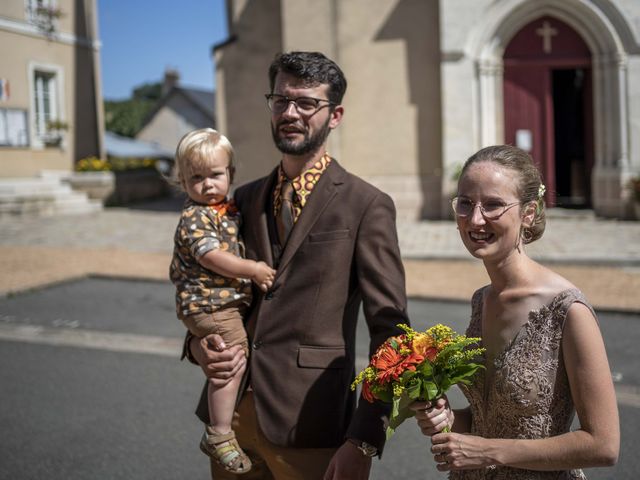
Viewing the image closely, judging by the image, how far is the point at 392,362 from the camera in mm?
1926

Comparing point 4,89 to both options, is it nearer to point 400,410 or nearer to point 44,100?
point 44,100

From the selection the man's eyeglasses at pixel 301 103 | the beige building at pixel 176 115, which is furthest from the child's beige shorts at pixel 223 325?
the beige building at pixel 176 115

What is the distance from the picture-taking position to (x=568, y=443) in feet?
6.06

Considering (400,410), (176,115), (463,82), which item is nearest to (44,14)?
(463,82)

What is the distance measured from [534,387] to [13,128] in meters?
21.1

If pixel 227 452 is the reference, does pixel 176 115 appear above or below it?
above

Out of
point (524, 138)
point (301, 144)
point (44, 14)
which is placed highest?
point (44, 14)

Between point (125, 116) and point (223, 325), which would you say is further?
point (125, 116)

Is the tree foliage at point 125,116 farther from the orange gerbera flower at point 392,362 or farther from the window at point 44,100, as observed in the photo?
the orange gerbera flower at point 392,362

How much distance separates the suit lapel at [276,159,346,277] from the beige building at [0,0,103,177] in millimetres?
19874

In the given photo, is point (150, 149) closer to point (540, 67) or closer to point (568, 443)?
point (540, 67)

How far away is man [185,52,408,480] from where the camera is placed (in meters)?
2.49

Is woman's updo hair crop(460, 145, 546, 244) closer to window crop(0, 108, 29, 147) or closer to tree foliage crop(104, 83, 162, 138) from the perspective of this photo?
window crop(0, 108, 29, 147)

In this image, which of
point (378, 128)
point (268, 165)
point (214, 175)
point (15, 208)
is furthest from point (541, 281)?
point (15, 208)
